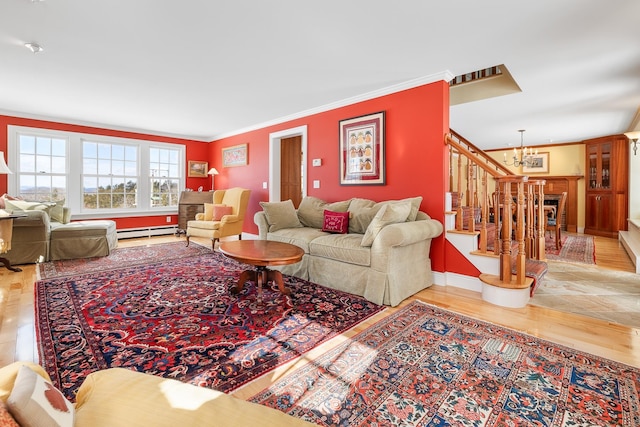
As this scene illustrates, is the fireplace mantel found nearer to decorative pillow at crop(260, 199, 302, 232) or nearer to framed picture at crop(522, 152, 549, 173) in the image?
framed picture at crop(522, 152, 549, 173)

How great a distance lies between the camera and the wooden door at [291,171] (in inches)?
248

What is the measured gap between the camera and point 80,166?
5879 millimetres

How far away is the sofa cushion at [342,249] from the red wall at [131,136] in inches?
195

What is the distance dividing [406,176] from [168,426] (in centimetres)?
343

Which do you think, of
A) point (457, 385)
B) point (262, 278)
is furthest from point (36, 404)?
point (262, 278)

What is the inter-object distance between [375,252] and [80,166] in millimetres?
6072

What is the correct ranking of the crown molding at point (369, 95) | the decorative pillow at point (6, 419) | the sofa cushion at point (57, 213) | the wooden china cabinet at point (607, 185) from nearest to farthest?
the decorative pillow at point (6, 419), the crown molding at point (369, 95), the sofa cushion at point (57, 213), the wooden china cabinet at point (607, 185)

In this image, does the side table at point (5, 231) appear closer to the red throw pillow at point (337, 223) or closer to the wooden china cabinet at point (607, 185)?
the red throw pillow at point (337, 223)

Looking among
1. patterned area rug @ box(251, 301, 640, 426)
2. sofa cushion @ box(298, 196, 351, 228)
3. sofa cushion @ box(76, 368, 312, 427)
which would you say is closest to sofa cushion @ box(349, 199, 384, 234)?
sofa cushion @ box(298, 196, 351, 228)

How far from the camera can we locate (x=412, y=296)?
10.00 ft

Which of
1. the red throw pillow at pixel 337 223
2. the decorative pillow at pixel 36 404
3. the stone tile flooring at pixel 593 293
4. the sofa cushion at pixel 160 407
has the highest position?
the red throw pillow at pixel 337 223

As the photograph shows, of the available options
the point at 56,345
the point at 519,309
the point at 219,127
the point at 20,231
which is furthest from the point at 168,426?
the point at 219,127

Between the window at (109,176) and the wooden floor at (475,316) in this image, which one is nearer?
the wooden floor at (475,316)

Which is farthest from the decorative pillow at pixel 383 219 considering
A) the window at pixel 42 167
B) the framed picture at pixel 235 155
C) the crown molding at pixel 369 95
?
the window at pixel 42 167
